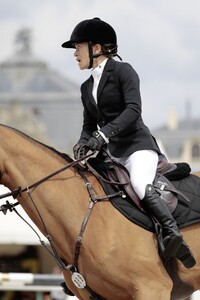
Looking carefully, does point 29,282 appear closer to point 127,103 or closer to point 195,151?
point 127,103

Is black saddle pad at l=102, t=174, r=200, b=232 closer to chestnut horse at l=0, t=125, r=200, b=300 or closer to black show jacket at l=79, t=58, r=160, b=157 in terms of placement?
chestnut horse at l=0, t=125, r=200, b=300

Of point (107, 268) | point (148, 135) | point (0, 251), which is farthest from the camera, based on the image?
point (0, 251)

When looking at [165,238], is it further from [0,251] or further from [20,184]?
[0,251]

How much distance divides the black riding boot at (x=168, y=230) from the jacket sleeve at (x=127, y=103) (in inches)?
18.4

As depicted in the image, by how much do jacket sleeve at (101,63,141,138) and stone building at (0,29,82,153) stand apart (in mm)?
98342

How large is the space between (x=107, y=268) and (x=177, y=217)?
27.0 inches

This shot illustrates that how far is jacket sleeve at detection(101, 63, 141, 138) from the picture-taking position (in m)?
7.18

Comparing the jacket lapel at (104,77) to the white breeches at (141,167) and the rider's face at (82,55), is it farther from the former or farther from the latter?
the white breeches at (141,167)

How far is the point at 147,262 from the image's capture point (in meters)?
7.01

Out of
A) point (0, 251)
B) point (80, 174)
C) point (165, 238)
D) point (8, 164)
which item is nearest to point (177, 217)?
point (165, 238)

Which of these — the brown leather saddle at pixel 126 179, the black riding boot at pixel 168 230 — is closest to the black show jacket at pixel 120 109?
the brown leather saddle at pixel 126 179

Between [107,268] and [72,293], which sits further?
[72,293]

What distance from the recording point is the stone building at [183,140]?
120750 millimetres

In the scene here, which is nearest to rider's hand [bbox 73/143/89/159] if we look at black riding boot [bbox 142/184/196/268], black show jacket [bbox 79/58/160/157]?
black show jacket [bbox 79/58/160/157]
